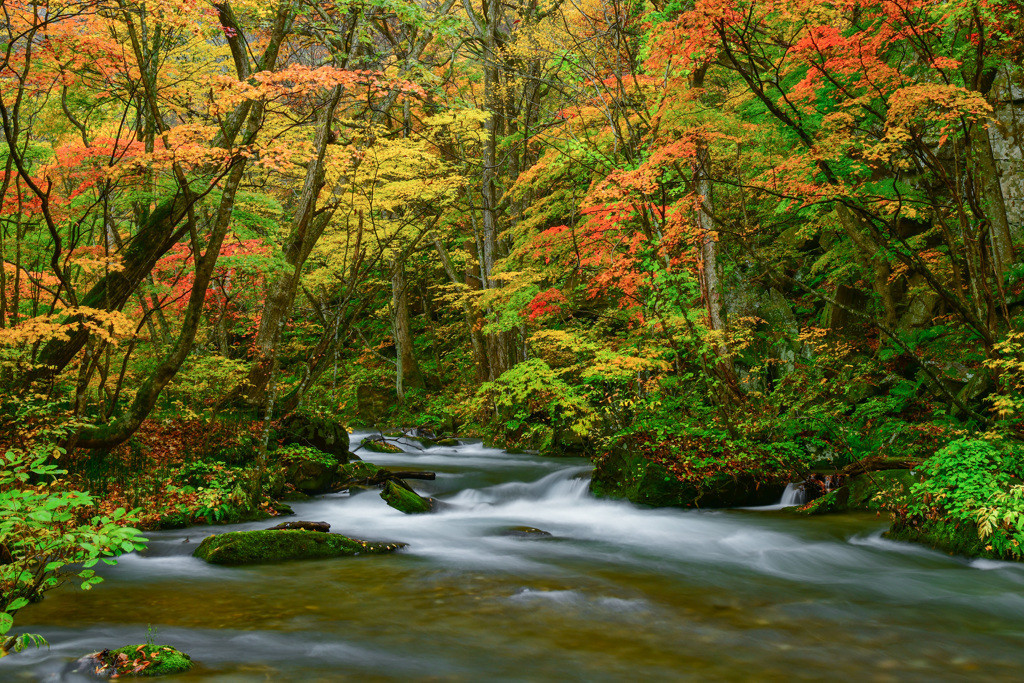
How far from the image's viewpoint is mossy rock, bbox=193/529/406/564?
21.4ft

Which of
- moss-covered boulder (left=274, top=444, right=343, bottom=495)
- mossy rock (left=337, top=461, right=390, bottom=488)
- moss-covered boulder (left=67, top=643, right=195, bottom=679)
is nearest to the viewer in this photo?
moss-covered boulder (left=67, top=643, right=195, bottom=679)

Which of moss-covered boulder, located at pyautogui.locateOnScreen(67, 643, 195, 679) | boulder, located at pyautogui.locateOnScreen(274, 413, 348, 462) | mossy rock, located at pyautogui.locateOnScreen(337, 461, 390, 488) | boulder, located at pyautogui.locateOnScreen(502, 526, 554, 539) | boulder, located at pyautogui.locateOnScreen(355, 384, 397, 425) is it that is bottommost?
moss-covered boulder, located at pyautogui.locateOnScreen(67, 643, 195, 679)

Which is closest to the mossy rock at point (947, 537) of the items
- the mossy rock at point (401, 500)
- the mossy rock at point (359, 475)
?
the mossy rock at point (401, 500)

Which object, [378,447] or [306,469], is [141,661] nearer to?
[306,469]

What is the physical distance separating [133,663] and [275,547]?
2.79 meters

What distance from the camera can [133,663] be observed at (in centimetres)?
391

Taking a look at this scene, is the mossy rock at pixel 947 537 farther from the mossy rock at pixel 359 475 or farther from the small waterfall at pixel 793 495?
the mossy rock at pixel 359 475

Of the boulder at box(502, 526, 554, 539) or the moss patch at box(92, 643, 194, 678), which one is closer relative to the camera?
the moss patch at box(92, 643, 194, 678)

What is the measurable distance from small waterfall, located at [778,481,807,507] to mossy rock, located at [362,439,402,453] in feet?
28.0

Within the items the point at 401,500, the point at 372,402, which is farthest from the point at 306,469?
the point at 372,402

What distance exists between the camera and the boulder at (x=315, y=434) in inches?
426

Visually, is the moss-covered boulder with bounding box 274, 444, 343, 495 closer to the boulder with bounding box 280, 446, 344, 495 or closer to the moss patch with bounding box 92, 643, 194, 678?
the boulder with bounding box 280, 446, 344, 495

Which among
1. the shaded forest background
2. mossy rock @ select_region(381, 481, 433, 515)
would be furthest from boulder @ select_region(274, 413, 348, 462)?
mossy rock @ select_region(381, 481, 433, 515)

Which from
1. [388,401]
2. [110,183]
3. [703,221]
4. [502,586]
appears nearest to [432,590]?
[502,586]
